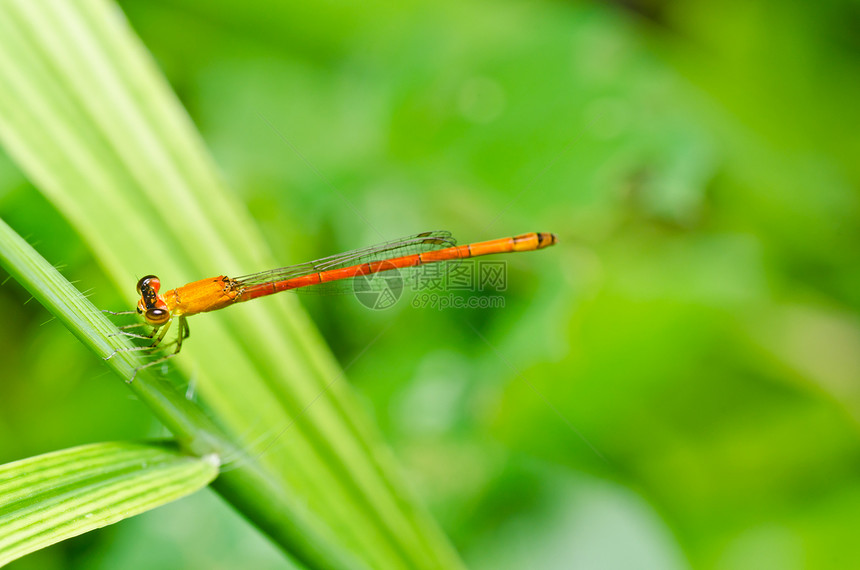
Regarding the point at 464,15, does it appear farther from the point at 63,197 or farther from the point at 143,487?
the point at 143,487

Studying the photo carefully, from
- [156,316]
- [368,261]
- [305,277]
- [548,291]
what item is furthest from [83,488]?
[548,291]

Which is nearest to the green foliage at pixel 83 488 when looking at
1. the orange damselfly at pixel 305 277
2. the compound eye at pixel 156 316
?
the orange damselfly at pixel 305 277

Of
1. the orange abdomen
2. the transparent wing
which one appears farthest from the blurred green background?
the orange abdomen

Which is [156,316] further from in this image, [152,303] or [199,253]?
[199,253]

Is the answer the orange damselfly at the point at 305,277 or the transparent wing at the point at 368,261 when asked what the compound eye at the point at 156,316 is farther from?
the transparent wing at the point at 368,261

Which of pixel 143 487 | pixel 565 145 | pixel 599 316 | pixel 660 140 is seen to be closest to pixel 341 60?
pixel 565 145

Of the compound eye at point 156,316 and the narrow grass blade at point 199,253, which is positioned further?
the compound eye at point 156,316

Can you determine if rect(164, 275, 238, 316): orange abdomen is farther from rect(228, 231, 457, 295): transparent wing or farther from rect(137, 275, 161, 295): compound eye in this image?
rect(228, 231, 457, 295): transparent wing

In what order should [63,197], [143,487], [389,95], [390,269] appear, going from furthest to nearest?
[389,95]
[390,269]
[63,197]
[143,487]
